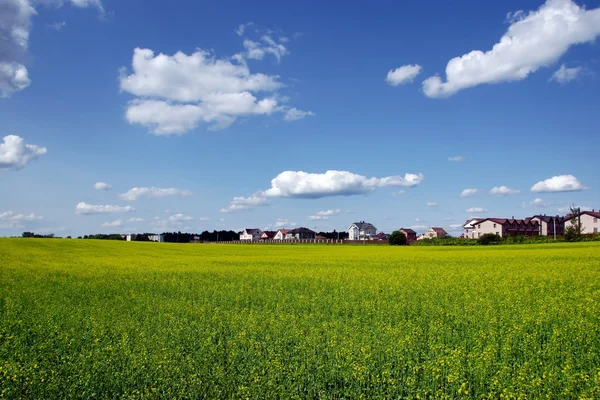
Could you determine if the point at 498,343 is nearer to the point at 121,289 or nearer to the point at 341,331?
the point at 341,331

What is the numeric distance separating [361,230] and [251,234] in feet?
159

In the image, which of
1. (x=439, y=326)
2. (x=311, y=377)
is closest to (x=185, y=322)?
(x=311, y=377)

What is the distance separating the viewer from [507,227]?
431 ft

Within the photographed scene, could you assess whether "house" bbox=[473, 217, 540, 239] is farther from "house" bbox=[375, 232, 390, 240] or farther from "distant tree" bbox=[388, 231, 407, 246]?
"distant tree" bbox=[388, 231, 407, 246]

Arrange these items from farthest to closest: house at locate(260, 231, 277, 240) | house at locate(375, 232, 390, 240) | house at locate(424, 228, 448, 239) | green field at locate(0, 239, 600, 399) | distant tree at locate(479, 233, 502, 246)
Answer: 1. house at locate(260, 231, 277, 240)
2. house at locate(375, 232, 390, 240)
3. house at locate(424, 228, 448, 239)
4. distant tree at locate(479, 233, 502, 246)
5. green field at locate(0, 239, 600, 399)

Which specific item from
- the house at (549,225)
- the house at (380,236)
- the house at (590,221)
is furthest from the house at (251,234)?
the house at (590,221)

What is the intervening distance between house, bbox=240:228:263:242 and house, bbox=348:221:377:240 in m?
42.0

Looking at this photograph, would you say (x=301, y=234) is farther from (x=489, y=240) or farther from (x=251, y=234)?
(x=489, y=240)

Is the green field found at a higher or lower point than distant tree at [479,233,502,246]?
lower

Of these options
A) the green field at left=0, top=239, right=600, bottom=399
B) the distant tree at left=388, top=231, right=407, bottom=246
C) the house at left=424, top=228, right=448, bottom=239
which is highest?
the house at left=424, top=228, right=448, bottom=239

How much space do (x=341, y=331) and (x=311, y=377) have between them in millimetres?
3228

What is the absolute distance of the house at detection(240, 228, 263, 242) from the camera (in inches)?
7353

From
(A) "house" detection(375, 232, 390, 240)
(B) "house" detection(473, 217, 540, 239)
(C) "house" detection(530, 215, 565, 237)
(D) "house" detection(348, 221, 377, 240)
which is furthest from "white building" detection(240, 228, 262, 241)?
(C) "house" detection(530, 215, 565, 237)

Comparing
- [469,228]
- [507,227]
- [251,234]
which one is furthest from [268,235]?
[507,227]
